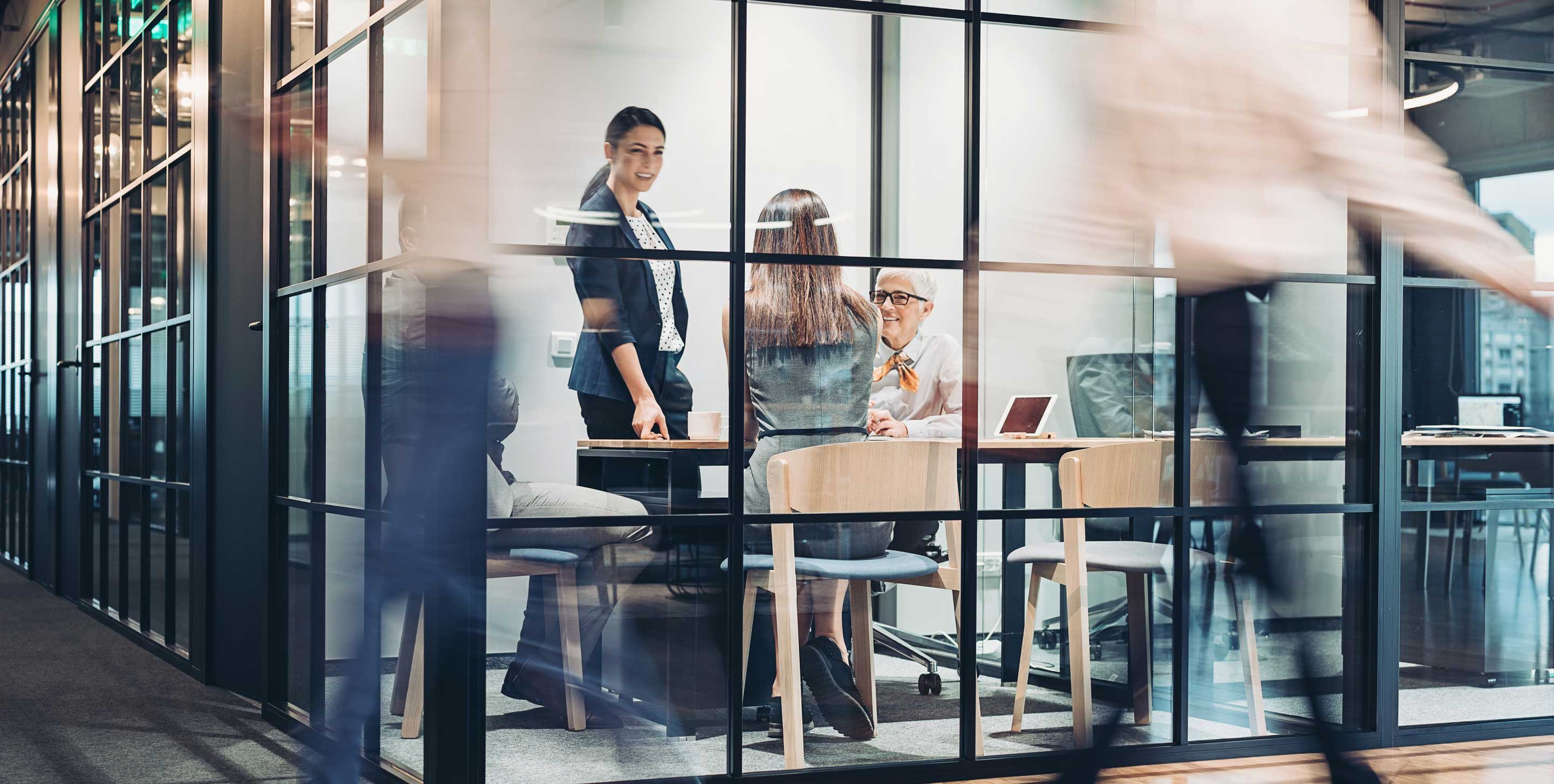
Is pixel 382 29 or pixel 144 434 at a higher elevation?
pixel 382 29

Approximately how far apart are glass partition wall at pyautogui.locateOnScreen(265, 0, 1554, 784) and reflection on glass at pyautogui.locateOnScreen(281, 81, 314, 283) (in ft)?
0.04

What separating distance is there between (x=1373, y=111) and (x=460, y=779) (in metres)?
1.89

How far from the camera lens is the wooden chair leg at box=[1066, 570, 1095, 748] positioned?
8.49 feet

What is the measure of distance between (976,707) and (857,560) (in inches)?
15.3

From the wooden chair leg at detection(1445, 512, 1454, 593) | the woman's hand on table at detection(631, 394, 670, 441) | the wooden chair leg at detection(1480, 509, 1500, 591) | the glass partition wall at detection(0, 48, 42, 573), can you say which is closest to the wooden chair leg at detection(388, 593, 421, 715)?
the woman's hand on table at detection(631, 394, 670, 441)

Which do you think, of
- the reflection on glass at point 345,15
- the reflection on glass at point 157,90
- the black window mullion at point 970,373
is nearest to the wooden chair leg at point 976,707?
the black window mullion at point 970,373

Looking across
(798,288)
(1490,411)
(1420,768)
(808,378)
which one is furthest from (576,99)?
(1490,411)

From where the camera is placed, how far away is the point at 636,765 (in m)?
2.42

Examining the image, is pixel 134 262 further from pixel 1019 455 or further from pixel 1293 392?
pixel 1293 392

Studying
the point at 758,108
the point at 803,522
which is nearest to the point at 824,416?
the point at 803,522

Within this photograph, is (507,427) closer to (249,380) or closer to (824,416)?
(824,416)

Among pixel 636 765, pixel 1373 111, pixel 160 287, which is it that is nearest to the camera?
pixel 1373 111

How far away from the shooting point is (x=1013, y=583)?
2.72 m

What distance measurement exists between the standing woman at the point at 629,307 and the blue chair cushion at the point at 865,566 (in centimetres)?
26
